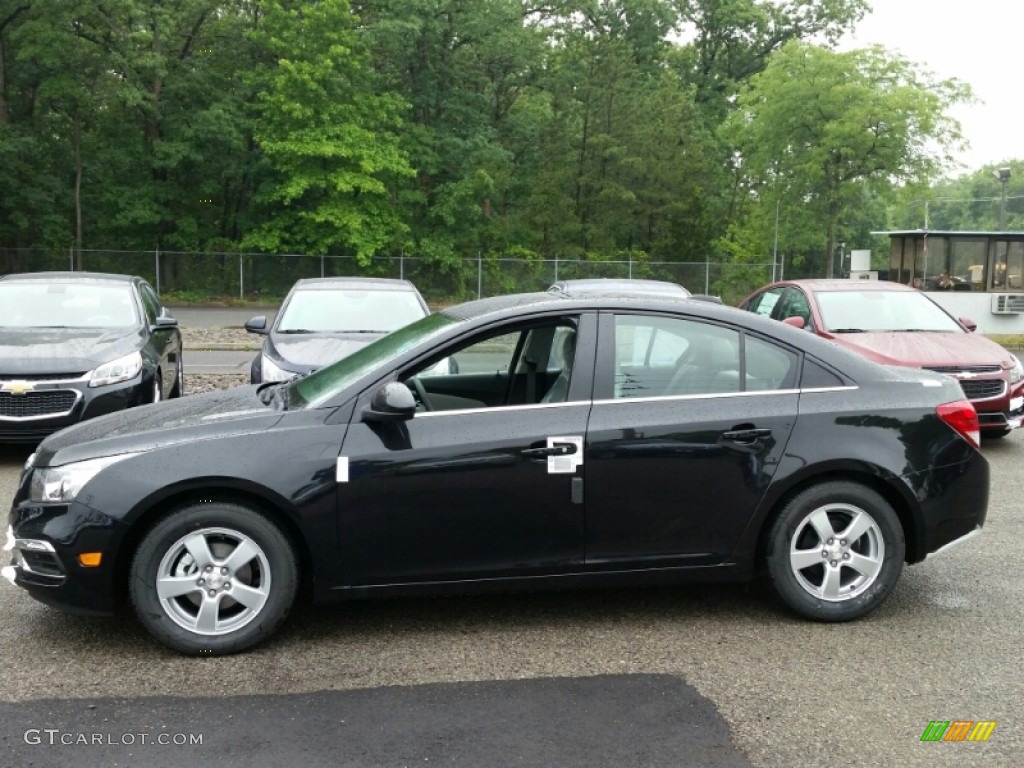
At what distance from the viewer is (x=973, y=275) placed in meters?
23.6

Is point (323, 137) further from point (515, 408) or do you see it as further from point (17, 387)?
point (515, 408)

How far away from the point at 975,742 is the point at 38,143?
4189 cm

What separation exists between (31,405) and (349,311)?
3.72m

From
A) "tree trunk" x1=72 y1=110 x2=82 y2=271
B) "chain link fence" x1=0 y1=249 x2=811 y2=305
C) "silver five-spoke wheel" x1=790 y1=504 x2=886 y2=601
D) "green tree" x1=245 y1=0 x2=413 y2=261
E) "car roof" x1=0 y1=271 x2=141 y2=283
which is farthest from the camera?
"tree trunk" x1=72 y1=110 x2=82 y2=271

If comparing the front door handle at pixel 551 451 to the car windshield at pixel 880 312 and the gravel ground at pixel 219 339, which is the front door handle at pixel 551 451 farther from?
the gravel ground at pixel 219 339

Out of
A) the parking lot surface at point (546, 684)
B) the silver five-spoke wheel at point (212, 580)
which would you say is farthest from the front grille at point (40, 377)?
the silver five-spoke wheel at point (212, 580)

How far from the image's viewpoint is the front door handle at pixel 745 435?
470cm

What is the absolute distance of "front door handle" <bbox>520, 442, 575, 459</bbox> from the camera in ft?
14.8

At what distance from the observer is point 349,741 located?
355cm

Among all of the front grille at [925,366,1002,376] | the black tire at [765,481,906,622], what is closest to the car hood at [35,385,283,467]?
the black tire at [765,481,906,622]

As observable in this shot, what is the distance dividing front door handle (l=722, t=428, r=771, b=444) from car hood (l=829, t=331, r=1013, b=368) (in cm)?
471

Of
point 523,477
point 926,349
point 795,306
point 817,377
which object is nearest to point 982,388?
point 926,349

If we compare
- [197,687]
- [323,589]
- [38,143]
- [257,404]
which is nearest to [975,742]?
[323,589]

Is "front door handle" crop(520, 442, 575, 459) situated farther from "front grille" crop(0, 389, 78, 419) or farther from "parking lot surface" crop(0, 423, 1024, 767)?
"front grille" crop(0, 389, 78, 419)
